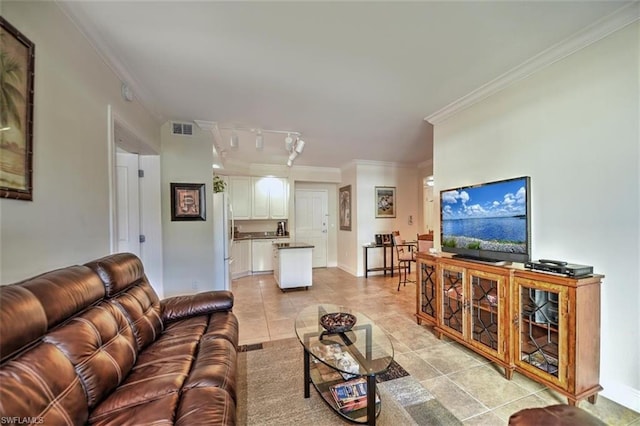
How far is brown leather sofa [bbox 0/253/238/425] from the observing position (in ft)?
3.04

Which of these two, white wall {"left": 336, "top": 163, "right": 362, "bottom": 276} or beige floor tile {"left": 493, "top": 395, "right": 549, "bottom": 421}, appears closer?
beige floor tile {"left": 493, "top": 395, "right": 549, "bottom": 421}

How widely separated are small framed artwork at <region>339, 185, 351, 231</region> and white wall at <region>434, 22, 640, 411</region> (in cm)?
386

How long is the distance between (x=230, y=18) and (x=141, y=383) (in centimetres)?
214

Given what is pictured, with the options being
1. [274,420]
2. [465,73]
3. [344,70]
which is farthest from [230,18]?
[274,420]

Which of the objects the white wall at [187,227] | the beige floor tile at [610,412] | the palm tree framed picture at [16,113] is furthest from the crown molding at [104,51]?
the beige floor tile at [610,412]

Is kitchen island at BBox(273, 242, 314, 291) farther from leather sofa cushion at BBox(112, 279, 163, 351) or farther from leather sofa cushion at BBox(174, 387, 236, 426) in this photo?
leather sofa cushion at BBox(174, 387, 236, 426)

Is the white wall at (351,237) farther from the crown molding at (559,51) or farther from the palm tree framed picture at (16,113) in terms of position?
Result: the palm tree framed picture at (16,113)

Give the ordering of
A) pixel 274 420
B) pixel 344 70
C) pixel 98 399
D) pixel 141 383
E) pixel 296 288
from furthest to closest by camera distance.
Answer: pixel 296 288, pixel 344 70, pixel 274 420, pixel 141 383, pixel 98 399

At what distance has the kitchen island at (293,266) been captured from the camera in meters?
4.57

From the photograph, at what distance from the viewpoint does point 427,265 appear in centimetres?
292

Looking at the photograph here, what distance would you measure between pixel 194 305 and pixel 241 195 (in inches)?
154

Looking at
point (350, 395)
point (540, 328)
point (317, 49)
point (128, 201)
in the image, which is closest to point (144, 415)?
point (350, 395)

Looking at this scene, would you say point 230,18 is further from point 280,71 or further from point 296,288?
point 296,288

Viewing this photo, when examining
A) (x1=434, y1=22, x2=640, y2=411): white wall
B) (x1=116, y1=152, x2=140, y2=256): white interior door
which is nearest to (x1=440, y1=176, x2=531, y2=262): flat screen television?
(x1=434, y1=22, x2=640, y2=411): white wall
